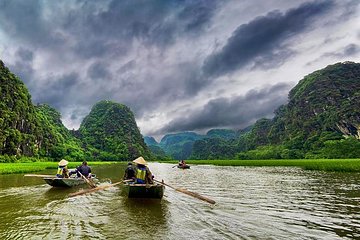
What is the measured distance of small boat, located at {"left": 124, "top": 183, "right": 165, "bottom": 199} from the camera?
11453mm

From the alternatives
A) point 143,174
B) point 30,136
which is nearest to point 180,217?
point 143,174

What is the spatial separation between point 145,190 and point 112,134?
14594cm

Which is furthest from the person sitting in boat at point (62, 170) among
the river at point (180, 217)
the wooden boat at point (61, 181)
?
the river at point (180, 217)

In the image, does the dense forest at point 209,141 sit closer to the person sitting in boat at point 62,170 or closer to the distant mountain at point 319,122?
the distant mountain at point 319,122

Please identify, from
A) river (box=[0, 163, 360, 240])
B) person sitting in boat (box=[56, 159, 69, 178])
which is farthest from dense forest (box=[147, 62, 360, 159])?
person sitting in boat (box=[56, 159, 69, 178])

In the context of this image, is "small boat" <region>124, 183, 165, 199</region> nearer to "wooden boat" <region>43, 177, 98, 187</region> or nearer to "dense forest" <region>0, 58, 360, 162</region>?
"wooden boat" <region>43, 177, 98, 187</region>

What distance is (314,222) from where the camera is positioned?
8.30 meters

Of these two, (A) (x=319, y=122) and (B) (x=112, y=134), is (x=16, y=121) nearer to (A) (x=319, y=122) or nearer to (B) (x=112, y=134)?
(B) (x=112, y=134)

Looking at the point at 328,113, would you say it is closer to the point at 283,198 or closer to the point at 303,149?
the point at 303,149

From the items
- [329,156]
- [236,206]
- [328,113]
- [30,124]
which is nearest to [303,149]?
[328,113]

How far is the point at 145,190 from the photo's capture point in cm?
1170

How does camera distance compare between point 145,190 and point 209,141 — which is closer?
point 145,190

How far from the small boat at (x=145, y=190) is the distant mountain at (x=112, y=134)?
10883 cm

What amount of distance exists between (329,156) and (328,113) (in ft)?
164
